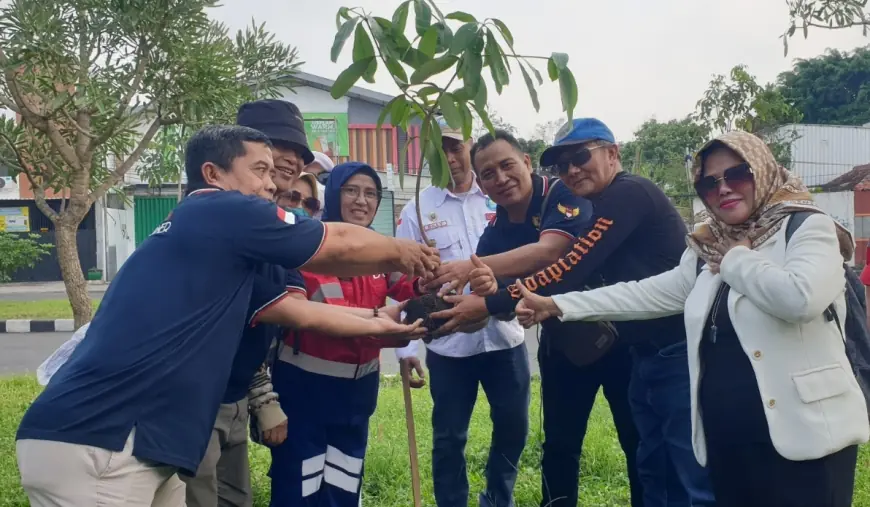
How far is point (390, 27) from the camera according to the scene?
244 cm

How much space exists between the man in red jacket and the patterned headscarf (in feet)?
4.42

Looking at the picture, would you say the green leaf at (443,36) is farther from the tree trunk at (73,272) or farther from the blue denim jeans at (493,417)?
the tree trunk at (73,272)

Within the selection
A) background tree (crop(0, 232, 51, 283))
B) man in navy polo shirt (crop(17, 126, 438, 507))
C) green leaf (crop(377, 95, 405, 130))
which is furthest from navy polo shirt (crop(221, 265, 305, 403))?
background tree (crop(0, 232, 51, 283))

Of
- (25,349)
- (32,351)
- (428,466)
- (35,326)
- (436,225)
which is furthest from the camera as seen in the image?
(35,326)

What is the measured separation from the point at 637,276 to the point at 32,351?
31.5 ft

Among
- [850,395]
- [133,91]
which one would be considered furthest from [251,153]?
[133,91]

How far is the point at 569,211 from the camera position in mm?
3645

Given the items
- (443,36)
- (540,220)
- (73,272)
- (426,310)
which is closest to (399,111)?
(443,36)

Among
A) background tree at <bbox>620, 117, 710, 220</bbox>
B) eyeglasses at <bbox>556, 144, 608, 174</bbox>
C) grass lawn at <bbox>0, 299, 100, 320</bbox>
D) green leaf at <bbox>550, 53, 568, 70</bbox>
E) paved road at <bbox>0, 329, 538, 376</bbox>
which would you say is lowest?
paved road at <bbox>0, 329, 538, 376</bbox>

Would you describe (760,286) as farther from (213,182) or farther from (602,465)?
(602,465)

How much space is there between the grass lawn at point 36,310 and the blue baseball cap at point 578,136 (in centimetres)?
1110

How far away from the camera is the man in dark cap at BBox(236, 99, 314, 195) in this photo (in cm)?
335

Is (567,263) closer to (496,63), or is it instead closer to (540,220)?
(540,220)

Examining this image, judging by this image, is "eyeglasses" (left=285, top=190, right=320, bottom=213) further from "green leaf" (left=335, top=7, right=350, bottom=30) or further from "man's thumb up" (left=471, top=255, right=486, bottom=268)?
"green leaf" (left=335, top=7, right=350, bottom=30)
